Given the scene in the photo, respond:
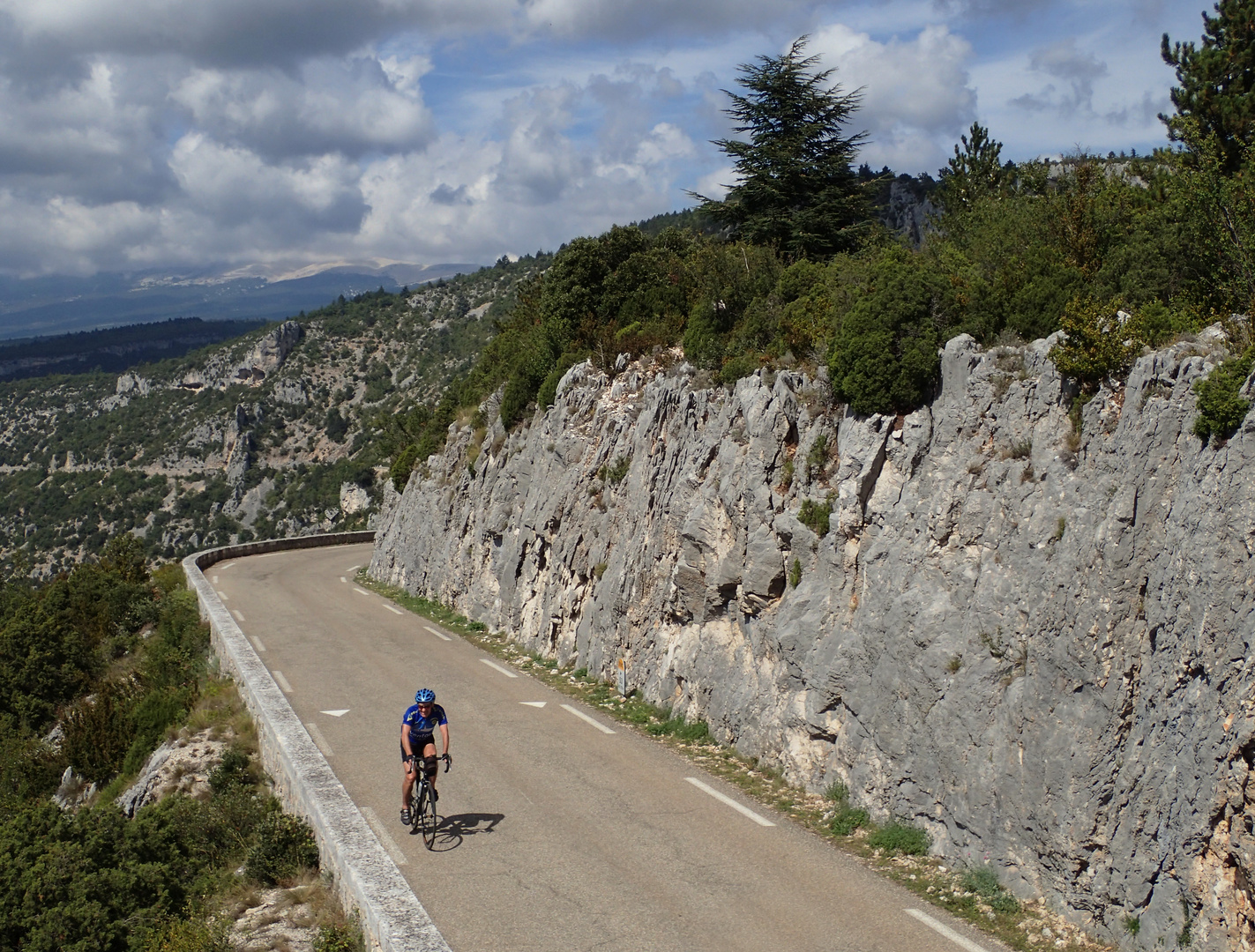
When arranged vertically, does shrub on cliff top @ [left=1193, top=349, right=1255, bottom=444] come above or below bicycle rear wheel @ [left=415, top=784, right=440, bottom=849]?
above

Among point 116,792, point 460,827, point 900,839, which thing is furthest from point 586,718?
point 116,792

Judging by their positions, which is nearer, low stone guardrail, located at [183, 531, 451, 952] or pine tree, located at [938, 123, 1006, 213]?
low stone guardrail, located at [183, 531, 451, 952]

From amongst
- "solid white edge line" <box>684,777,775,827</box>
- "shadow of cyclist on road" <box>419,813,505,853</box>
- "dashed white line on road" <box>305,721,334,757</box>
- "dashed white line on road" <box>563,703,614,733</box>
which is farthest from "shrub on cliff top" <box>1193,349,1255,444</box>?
"dashed white line on road" <box>305,721,334,757</box>

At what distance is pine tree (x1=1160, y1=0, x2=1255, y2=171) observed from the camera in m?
14.4

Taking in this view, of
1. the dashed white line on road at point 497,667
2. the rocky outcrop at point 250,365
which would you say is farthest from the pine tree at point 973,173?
the rocky outcrop at point 250,365

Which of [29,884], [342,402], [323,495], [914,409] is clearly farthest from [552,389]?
[342,402]

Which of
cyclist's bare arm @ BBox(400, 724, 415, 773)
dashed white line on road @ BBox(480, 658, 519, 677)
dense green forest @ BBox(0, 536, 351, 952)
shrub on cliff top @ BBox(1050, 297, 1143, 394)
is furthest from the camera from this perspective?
dashed white line on road @ BBox(480, 658, 519, 677)

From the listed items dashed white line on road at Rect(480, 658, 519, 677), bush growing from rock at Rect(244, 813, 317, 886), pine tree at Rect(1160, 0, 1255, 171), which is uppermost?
pine tree at Rect(1160, 0, 1255, 171)

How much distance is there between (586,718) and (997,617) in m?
7.81

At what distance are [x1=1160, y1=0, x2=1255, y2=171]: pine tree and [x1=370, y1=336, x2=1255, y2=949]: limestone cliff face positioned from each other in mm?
8084

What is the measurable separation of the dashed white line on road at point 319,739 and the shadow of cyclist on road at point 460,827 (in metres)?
3.12

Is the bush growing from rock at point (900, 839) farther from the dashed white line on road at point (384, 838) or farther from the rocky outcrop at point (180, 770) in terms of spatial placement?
the rocky outcrop at point (180, 770)

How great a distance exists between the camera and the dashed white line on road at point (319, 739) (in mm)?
12727

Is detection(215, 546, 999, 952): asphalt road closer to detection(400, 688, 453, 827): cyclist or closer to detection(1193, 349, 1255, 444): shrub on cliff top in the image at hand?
detection(400, 688, 453, 827): cyclist
